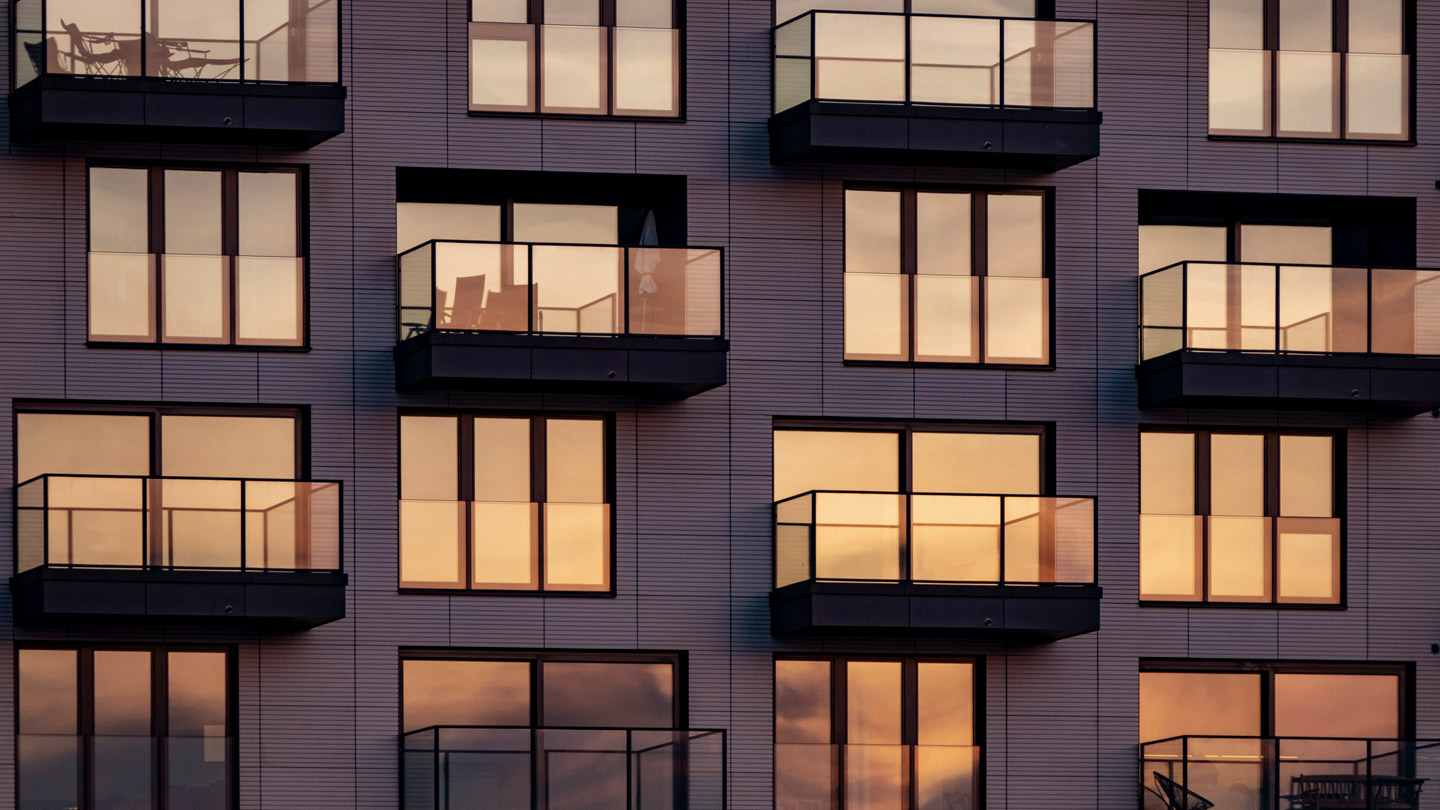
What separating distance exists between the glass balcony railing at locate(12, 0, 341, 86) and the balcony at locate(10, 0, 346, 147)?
0.03 feet

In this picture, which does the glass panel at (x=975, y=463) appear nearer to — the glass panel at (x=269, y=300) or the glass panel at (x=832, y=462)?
the glass panel at (x=832, y=462)

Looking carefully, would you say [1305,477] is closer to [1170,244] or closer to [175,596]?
[1170,244]

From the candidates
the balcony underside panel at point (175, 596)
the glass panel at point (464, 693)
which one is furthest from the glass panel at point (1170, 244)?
the balcony underside panel at point (175, 596)

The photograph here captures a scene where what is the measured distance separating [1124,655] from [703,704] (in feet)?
15.0

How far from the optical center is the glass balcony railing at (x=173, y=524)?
24.5m

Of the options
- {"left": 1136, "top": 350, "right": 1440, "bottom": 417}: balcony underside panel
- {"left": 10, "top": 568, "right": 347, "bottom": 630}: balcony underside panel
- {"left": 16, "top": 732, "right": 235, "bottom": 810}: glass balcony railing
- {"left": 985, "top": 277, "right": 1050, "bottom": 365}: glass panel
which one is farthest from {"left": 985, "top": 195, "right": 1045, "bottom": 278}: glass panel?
{"left": 16, "top": 732, "right": 235, "bottom": 810}: glass balcony railing

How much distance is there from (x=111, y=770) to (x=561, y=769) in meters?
4.46

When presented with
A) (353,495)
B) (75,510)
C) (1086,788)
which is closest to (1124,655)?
(1086,788)

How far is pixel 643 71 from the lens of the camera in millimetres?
26656

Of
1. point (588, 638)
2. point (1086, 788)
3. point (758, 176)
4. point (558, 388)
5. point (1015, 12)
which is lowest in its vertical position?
point (1086, 788)

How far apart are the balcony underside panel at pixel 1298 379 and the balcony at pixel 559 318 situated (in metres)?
4.81

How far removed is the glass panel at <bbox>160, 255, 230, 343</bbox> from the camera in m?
25.6

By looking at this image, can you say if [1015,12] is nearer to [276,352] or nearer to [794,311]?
[794,311]

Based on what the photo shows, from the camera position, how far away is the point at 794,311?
87.4 ft
